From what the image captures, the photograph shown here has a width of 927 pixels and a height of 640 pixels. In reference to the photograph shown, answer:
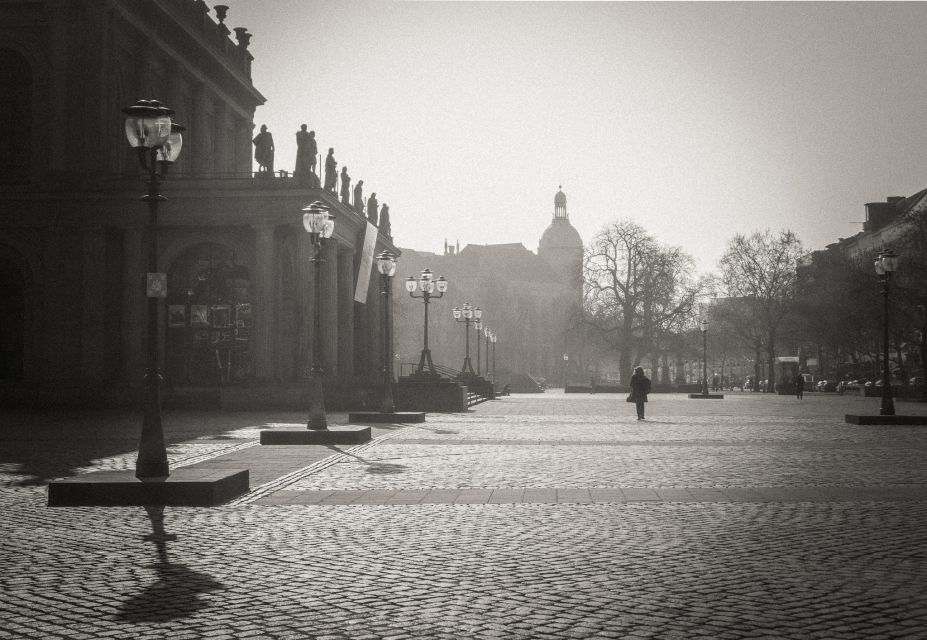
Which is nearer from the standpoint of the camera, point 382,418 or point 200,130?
point 382,418

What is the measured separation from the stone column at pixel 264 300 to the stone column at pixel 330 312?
7.17 ft

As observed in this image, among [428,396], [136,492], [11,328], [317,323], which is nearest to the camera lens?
[136,492]

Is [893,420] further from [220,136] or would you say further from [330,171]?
[220,136]

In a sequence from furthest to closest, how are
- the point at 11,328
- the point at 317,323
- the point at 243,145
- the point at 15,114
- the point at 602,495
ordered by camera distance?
the point at 243,145
the point at 15,114
the point at 11,328
the point at 317,323
the point at 602,495

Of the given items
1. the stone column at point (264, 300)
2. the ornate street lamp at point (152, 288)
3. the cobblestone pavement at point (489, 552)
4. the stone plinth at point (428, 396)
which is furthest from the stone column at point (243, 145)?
the ornate street lamp at point (152, 288)

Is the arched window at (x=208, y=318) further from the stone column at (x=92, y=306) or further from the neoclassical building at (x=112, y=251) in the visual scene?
the stone column at (x=92, y=306)

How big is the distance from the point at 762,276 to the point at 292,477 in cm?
8251

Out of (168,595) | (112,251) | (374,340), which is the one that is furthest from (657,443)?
(374,340)

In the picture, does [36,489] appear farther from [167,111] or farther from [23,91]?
[23,91]

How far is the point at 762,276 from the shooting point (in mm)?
92812

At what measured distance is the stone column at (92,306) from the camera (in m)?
44.3

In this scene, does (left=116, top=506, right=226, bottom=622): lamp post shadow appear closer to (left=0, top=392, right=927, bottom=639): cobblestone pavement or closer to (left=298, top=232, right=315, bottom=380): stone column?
(left=0, top=392, right=927, bottom=639): cobblestone pavement

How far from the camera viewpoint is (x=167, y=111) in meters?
14.0

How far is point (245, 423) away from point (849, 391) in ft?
205
